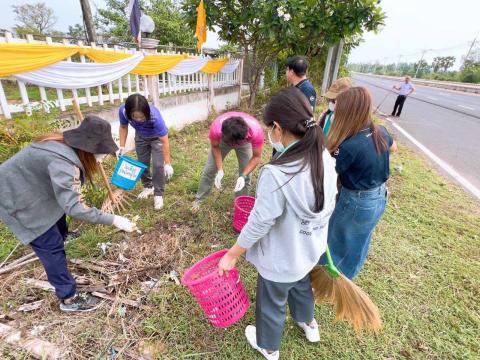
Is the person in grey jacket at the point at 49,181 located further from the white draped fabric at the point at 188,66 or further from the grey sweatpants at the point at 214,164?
the white draped fabric at the point at 188,66

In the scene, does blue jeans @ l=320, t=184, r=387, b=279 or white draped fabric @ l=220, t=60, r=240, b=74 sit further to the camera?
white draped fabric @ l=220, t=60, r=240, b=74

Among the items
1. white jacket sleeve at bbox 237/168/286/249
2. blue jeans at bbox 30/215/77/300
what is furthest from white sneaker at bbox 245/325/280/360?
blue jeans at bbox 30/215/77/300

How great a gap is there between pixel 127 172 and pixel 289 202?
2.34m

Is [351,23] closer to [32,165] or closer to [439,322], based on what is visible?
[439,322]

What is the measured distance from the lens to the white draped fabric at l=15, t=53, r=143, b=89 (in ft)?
10.8

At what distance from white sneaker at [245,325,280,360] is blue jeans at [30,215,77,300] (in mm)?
1332

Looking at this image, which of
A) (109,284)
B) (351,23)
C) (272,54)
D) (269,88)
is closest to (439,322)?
(109,284)

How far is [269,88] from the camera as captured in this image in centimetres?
1070

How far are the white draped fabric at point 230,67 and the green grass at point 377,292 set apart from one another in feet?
18.5

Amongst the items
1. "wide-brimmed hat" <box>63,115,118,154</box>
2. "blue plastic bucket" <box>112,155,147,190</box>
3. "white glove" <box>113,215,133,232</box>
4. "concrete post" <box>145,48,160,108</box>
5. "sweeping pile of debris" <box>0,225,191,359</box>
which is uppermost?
"wide-brimmed hat" <box>63,115,118,154</box>

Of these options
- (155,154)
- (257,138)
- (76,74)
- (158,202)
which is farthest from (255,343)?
(76,74)

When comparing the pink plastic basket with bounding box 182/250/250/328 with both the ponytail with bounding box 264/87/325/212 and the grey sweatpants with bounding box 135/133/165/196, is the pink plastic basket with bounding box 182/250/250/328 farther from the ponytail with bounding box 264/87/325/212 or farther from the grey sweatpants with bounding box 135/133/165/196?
the grey sweatpants with bounding box 135/133/165/196

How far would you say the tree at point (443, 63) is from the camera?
5231 cm

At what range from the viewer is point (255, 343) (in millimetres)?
1866
